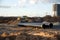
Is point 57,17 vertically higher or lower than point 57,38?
lower

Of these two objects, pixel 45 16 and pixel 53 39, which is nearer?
pixel 53 39

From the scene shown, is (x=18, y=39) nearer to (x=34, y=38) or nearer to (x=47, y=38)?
(x=34, y=38)

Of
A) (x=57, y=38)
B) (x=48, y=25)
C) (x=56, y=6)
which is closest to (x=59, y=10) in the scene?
(x=56, y=6)

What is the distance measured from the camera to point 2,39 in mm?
19125

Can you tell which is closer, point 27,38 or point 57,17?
point 27,38

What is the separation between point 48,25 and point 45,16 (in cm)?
3973

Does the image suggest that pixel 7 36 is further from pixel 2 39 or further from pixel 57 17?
pixel 57 17

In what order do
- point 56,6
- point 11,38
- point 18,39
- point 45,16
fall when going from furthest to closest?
point 45,16 → point 56,6 → point 11,38 → point 18,39

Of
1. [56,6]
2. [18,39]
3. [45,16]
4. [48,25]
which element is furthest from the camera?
[45,16]

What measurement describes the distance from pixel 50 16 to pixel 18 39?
5654 centimetres

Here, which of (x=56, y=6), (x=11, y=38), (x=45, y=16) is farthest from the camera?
(x=45, y=16)

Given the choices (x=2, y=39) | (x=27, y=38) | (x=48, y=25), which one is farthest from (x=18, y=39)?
(x=48, y=25)

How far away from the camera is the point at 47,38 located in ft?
Answer: 61.9

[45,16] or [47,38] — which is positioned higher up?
[47,38]
